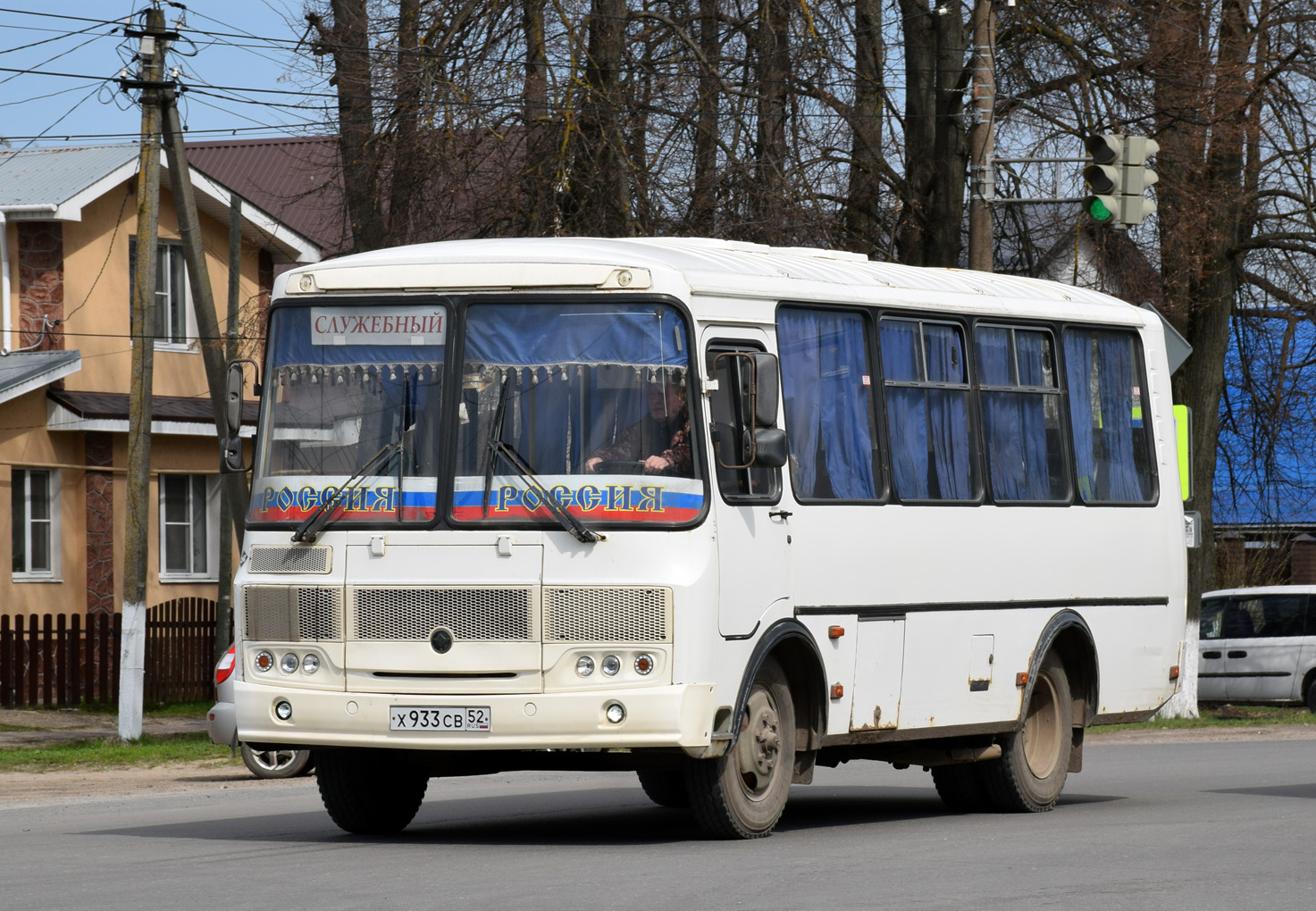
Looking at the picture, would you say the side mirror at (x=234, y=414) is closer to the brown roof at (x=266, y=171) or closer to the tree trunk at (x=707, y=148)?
the tree trunk at (x=707, y=148)

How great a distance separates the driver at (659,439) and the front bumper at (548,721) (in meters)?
1.08

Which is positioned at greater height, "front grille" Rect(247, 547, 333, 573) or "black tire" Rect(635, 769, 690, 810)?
"front grille" Rect(247, 547, 333, 573)

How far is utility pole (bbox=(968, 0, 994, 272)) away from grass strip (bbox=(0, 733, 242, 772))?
850 centimetres

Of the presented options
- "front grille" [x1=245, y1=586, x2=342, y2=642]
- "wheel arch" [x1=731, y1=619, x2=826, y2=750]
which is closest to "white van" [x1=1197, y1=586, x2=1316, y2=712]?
"wheel arch" [x1=731, y1=619, x2=826, y2=750]

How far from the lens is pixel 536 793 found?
53.2 ft

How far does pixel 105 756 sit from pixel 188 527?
10987 mm

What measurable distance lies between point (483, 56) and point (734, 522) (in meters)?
13.8

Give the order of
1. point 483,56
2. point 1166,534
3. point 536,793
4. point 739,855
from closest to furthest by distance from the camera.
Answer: point 739,855, point 1166,534, point 536,793, point 483,56

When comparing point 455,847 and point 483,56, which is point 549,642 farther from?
point 483,56

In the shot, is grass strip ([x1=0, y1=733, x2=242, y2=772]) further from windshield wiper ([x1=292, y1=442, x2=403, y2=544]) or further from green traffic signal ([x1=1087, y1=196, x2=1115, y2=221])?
windshield wiper ([x1=292, y1=442, x2=403, y2=544])

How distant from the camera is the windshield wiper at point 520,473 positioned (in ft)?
35.3

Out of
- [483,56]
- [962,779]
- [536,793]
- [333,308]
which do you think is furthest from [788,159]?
[333,308]

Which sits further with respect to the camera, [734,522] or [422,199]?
[422,199]

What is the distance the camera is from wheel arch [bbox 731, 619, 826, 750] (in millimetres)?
11422
